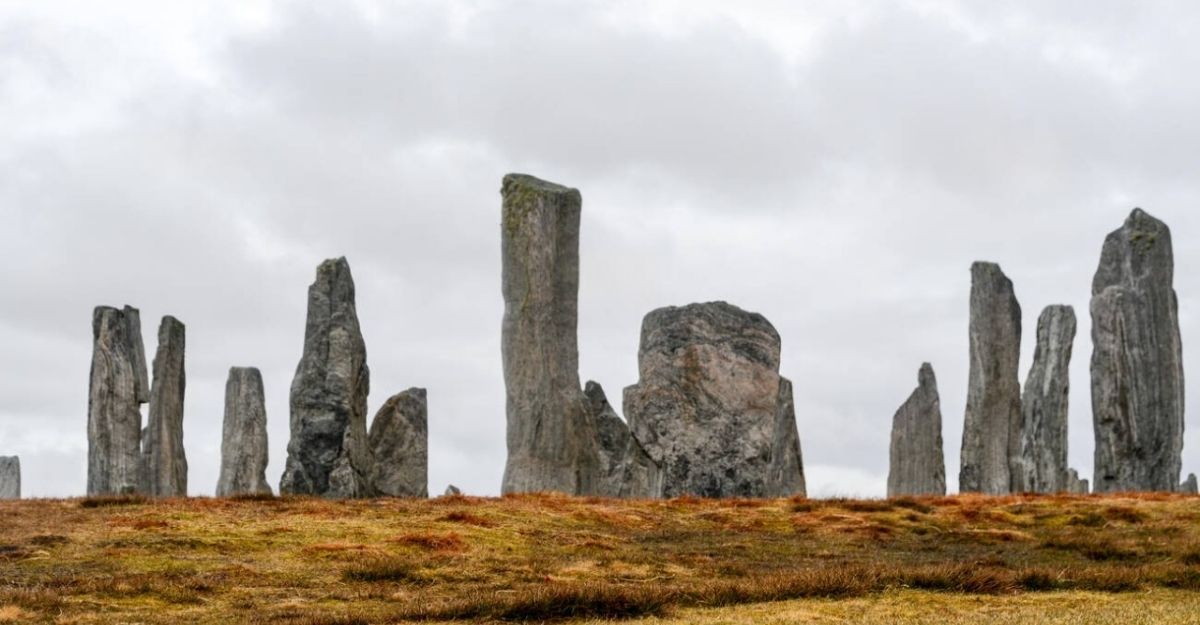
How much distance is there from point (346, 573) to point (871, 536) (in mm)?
9928

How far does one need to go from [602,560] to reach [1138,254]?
1922cm

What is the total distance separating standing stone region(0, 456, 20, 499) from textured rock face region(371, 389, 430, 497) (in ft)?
54.5

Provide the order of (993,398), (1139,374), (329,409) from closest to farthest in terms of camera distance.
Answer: (329,409)
(1139,374)
(993,398)

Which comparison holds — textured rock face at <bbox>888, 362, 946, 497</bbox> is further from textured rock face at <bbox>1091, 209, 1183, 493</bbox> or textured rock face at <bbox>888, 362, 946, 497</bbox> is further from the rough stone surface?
the rough stone surface

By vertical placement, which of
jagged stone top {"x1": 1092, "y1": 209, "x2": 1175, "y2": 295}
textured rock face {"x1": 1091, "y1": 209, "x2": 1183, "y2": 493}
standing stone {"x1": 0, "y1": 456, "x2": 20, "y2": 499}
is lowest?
standing stone {"x1": 0, "y1": 456, "x2": 20, "y2": 499}

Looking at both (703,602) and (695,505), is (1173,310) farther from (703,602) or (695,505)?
(703,602)

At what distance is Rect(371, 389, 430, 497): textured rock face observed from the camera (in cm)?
4122

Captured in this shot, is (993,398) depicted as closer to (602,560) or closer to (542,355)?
(542,355)

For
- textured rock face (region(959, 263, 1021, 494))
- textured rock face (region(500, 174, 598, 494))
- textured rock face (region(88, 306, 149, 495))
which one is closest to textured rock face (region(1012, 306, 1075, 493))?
textured rock face (region(959, 263, 1021, 494))

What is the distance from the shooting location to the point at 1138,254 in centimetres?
3944

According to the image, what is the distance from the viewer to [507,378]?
37.1 metres

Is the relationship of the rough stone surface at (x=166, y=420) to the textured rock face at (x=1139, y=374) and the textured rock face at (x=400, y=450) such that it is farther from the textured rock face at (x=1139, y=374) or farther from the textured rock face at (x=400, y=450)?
the textured rock face at (x=1139, y=374)

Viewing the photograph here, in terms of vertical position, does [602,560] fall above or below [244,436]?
below

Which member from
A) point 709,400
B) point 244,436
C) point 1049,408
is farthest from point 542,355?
point 1049,408
